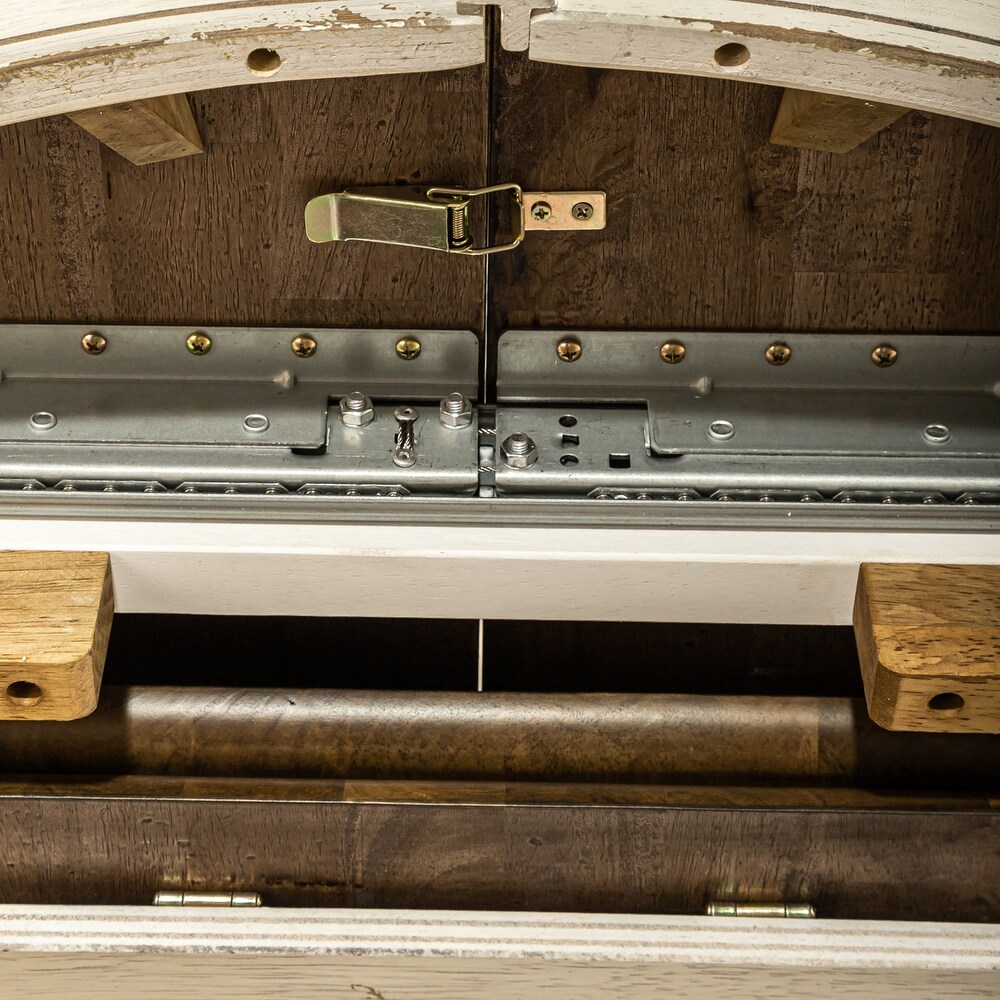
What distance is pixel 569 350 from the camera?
0.93 meters

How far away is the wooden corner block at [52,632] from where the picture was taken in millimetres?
747

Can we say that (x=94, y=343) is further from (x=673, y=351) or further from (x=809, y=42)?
(x=809, y=42)

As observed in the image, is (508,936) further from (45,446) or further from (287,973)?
(45,446)

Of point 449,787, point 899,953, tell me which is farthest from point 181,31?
point 899,953

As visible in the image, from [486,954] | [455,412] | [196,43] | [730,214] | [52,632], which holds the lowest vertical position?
[486,954]

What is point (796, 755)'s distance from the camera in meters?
0.85

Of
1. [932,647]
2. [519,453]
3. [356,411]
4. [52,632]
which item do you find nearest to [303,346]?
[356,411]

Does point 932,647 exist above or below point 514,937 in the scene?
above

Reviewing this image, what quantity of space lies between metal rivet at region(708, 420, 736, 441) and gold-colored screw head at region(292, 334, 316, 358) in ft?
1.02

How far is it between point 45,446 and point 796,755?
1.94 feet

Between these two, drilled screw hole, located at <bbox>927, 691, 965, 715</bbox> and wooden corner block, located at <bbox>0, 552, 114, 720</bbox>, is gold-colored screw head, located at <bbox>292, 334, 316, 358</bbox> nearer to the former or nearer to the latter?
wooden corner block, located at <bbox>0, 552, 114, 720</bbox>

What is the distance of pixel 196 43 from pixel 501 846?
0.52m

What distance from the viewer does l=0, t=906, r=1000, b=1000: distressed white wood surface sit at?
78 centimetres

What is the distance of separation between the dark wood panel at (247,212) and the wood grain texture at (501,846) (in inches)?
14.0
